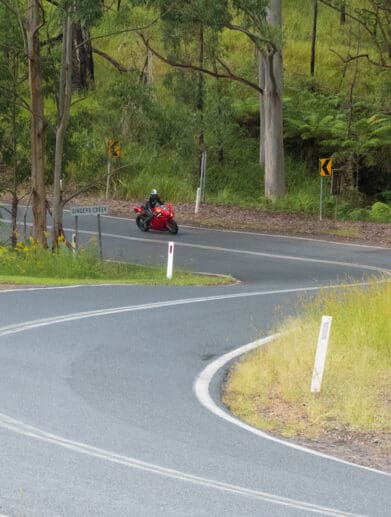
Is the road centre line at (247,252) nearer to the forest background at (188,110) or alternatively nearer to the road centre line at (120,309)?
the forest background at (188,110)

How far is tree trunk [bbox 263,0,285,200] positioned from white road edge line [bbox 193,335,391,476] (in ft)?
79.5

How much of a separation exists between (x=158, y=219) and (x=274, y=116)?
8.58 m

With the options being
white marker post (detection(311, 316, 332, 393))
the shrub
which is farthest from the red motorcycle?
white marker post (detection(311, 316, 332, 393))

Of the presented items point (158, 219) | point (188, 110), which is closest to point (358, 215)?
point (188, 110)

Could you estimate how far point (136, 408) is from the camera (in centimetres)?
1055

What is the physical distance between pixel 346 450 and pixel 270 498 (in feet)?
8.91

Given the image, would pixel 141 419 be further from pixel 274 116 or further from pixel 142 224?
pixel 274 116

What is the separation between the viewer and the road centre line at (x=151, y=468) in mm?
7145

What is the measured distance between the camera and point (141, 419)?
9984 mm

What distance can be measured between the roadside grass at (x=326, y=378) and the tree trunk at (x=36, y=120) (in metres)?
12.1

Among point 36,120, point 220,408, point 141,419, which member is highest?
point 36,120

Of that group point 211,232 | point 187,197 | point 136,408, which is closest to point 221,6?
point 211,232

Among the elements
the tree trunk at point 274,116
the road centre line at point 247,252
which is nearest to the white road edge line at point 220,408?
the road centre line at point 247,252

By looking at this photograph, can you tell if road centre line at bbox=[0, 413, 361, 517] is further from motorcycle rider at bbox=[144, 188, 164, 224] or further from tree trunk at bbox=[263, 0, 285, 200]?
tree trunk at bbox=[263, 0, 285, 200]
